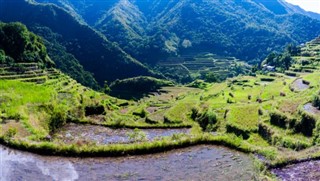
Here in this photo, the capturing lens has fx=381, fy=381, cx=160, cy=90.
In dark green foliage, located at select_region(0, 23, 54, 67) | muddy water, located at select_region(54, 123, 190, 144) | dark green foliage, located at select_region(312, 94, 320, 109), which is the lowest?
muddy water, located at select_region(54, 123, 190, 144)

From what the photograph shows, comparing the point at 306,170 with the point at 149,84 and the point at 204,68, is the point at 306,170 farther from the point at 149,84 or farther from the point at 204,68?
the point at 204,68

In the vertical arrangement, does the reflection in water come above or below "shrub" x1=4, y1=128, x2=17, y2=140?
below

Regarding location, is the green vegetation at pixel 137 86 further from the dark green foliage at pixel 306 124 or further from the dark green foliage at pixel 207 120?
the dark green foliage at pixel 306 124

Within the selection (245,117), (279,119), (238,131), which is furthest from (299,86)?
(238,131)

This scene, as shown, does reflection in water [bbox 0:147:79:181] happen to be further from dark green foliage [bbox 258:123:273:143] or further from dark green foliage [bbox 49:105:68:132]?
dark green foliage [bbox 258:123:273:143]

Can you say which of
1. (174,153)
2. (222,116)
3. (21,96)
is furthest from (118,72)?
(174,153)

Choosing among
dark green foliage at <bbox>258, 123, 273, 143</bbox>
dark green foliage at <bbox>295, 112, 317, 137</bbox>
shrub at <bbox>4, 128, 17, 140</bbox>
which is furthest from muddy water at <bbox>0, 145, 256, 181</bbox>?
dark green foliage at <bbox>258, 123, 273, 143</bbox>

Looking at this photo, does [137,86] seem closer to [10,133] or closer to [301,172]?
[10,133]
